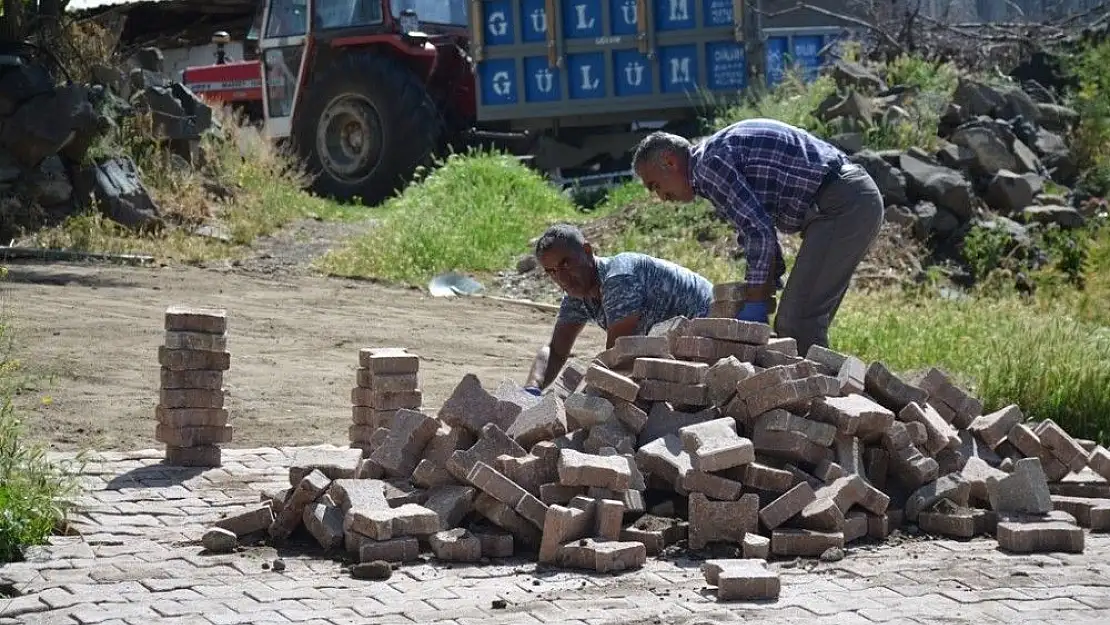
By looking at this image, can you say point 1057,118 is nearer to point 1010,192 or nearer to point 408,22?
point 1010,192

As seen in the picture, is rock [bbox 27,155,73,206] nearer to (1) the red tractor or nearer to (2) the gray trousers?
(1) the red tractor

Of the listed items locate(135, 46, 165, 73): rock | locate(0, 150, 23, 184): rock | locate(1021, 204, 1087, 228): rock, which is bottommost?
locate(1021, 204, 1087, 228): rock

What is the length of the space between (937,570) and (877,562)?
0.22m

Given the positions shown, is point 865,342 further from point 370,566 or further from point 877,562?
point 370,566

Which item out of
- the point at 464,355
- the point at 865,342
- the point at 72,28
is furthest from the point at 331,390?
the point at 72,28

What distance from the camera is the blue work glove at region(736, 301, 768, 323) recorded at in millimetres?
6621

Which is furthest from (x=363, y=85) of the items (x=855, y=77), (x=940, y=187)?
(x=940, y=187)

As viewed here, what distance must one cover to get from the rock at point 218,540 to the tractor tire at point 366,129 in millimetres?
10793

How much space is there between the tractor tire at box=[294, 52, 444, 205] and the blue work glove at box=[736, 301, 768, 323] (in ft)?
32.5

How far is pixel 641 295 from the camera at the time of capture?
677 centimetres

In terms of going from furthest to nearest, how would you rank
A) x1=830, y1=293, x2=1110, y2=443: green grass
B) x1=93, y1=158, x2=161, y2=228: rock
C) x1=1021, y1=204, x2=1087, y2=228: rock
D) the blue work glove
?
x1=93, y1=158, x2=161, y2=228: rock → x1=1021, y1=204, x2=1087, y2=228: rock → x1=830, y1=293, x2=1110, y2=443: green grass → the blue work glove

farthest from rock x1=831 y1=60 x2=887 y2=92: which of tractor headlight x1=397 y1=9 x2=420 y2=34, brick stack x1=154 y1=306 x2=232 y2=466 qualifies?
brick stack x1=154 y1=306 x2=232 y2=466

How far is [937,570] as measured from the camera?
5328 millimetres

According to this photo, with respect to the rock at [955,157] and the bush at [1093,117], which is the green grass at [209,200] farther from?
the bush at [1093,117]
